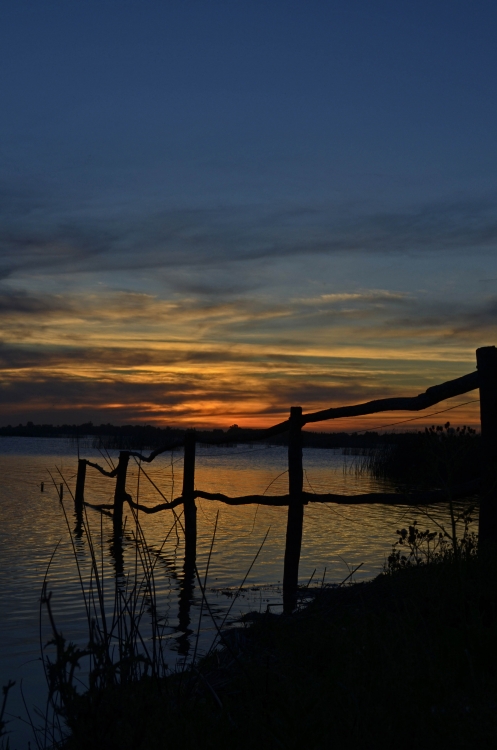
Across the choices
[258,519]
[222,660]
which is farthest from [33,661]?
[258,519]

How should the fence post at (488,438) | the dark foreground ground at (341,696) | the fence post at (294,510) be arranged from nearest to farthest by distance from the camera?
the dark foreground ground at (341,696) → the fence post at (488,438) → the fence post at (294,510)

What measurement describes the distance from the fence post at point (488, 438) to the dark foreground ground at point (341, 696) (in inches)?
52.1

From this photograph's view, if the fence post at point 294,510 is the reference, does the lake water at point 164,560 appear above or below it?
below

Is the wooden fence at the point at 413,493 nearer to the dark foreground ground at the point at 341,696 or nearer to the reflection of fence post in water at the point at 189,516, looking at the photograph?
the reflection of fence post in water at the point at 189,516

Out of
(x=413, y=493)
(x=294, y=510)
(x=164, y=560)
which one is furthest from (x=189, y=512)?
(x=413, y=493)

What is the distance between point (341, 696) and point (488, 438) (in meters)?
3.50

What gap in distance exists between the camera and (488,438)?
6246 millimetres

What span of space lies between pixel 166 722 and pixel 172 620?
498cm

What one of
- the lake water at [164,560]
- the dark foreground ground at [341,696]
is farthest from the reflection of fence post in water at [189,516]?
the dark foreground ground at [341,696]

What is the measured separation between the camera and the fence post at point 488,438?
242 inches

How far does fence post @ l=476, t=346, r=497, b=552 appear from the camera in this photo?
6.16 metres

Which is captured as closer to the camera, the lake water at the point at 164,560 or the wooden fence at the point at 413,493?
the wooden fence at the point at 413,493

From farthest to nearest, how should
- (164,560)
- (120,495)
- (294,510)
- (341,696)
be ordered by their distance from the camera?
(120,495), (164,560), (294,510), (341,696)

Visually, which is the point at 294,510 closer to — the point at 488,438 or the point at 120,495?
the point at 488,438
